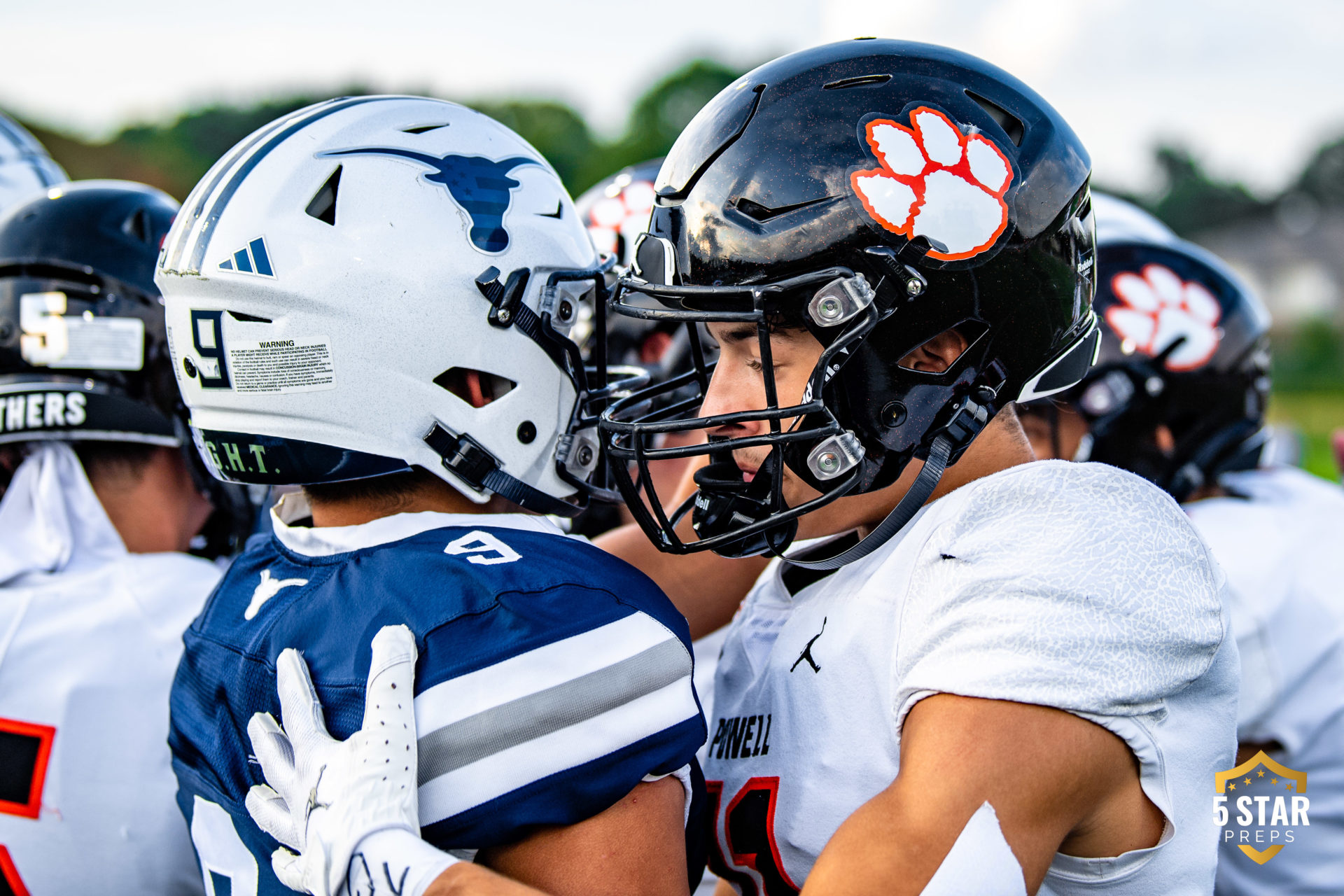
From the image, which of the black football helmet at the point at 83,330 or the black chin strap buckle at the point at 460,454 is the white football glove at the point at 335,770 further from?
the black football helmet at the point at 83,330

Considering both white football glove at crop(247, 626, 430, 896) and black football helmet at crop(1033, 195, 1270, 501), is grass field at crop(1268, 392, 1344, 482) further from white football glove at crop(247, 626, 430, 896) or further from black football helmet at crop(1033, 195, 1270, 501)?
white football glove at crop(247, 626, 430, 896)

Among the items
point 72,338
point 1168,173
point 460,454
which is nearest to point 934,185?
point 460,454

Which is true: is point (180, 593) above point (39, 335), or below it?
below

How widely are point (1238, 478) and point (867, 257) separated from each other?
8.74 ft

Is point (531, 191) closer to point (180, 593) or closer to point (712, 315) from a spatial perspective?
point (712, 315)

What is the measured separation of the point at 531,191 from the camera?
2238mm

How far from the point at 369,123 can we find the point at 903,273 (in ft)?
3.57

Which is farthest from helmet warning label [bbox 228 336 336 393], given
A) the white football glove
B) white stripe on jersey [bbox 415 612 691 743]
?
white stripe on jersey [bbox 415 612 691 743]

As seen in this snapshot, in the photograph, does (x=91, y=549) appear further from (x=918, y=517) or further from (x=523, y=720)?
(x=918, y=517)

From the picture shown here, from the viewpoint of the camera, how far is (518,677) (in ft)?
5.56

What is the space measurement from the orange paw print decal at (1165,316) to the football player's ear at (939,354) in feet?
6.87

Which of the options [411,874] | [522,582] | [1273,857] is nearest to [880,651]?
[522,582]

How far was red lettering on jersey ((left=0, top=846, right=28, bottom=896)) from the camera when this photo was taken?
2449mm

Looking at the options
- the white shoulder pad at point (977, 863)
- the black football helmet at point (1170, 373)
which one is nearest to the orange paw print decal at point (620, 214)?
the black football helmet at point (1170, 373)
